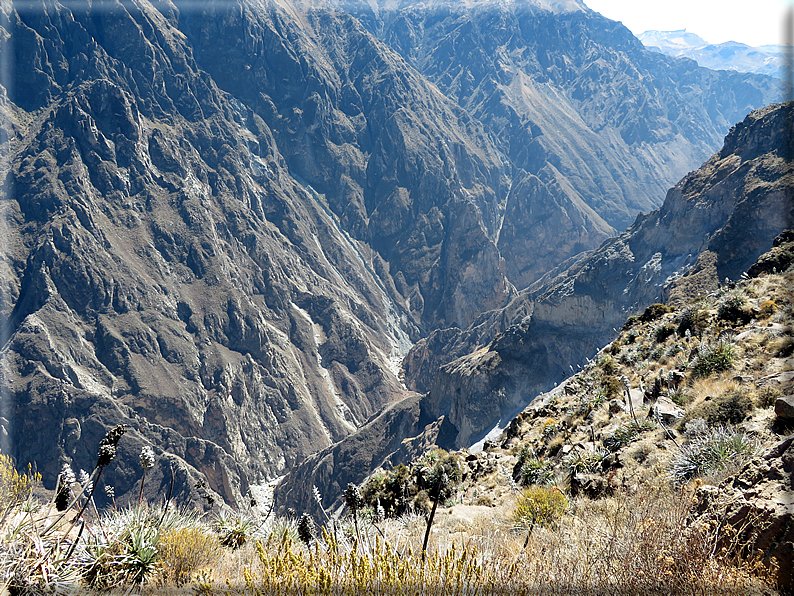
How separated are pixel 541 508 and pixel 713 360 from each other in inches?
276

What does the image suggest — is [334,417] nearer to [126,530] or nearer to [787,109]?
[787,109]

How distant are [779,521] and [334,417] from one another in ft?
333

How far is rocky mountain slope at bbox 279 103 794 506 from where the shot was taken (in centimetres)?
5169

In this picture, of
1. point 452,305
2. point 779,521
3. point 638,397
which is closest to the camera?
point 779,521

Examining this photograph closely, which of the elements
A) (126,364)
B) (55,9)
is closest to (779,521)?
(126,364)

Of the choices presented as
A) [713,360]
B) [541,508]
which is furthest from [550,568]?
[713,360]

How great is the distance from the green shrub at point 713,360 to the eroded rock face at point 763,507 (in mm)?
6659

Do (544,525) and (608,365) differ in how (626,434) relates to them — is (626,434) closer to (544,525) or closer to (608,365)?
(544,525)

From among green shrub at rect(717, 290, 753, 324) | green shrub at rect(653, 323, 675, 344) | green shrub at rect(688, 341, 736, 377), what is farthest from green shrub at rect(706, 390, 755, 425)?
green shrub at rect(653, 323, 675, 344)

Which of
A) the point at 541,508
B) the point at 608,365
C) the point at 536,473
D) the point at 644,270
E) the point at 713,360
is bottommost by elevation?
the point at 536,473

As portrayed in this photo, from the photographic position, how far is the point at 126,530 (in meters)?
6.57

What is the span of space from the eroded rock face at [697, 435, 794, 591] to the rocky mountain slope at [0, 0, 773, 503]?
64.6 m

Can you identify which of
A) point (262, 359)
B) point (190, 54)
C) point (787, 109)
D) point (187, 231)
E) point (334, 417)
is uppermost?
point (190, 54)

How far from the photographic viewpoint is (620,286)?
70.2 metres
